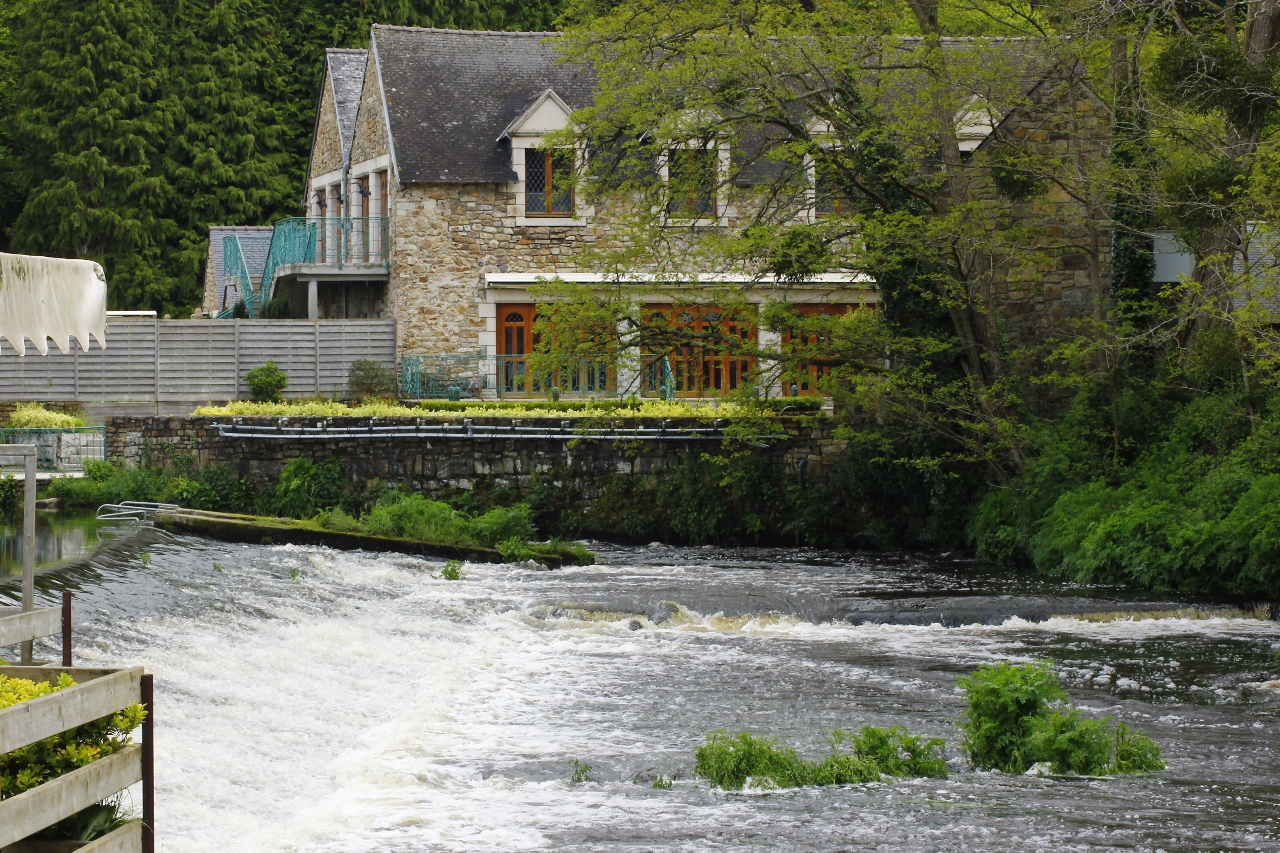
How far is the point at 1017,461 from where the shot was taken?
19859 mm

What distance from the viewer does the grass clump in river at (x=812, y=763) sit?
914 cm

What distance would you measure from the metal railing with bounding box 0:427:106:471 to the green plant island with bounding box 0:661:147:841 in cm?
1888

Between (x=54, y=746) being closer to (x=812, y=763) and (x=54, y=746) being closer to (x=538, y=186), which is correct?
(x=812, y=763)

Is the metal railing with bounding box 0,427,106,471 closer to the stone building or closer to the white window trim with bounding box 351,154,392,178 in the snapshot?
the stone building

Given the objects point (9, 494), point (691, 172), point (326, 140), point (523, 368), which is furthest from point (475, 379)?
point (326, 140)

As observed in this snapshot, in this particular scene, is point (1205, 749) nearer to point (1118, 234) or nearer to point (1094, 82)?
point (1118, 234)

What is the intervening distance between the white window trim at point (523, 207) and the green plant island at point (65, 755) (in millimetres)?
22630

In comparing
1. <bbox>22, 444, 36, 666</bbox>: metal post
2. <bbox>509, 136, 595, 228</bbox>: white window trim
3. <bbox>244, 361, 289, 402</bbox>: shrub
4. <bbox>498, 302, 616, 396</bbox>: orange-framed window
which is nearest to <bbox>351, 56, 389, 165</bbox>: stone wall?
<bbox>509, 136, 595, 228</bbox>: white window trim

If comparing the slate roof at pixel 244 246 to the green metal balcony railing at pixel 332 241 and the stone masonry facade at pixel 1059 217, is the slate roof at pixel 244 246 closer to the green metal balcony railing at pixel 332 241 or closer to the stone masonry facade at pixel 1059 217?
the green metal balcony railing at pixel 332 241

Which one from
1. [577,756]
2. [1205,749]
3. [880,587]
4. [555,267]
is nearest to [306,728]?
[577,756]

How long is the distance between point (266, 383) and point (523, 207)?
6.14m

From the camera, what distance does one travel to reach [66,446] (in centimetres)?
2416

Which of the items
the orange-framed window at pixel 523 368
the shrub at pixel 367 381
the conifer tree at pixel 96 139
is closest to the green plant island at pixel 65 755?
the orange-framed window at pixel 523 368

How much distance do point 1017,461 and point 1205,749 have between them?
1039cm
